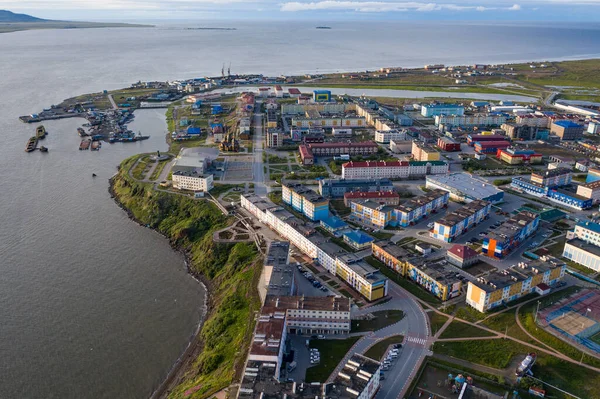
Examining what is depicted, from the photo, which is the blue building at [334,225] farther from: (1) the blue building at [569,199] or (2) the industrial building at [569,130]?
(2) the industrial building at [569,130]

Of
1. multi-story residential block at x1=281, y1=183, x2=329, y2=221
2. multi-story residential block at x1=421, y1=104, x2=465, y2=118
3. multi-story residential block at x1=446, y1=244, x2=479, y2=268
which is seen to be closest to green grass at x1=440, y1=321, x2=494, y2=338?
multi-story residential block at x1=446, y1=244, x2=479, y2=268

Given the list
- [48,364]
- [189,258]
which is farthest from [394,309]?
[48,364]

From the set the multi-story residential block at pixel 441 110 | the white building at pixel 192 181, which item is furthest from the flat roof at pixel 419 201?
the multi-story residential block at pixel 441 110

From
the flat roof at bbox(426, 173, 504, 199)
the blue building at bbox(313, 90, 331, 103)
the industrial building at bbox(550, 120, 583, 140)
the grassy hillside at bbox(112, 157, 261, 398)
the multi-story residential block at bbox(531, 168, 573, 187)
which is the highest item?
the blue building at bbox(313, 90, 331, 103)

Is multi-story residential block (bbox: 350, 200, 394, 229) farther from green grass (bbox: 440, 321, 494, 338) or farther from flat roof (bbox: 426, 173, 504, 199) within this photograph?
green grass (bbox: 440, 321, 494, 338)

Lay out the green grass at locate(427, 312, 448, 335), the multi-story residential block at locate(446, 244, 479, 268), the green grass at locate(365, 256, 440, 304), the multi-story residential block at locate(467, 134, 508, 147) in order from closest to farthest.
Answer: the green grass at locate(427, 312, 448, 335), the green grass at locate(365, 256, 440, 304), the multi-story residential block at locate(446, 244, 479, 268), the multi-story residential block at locate(467, 134, 508, 147)

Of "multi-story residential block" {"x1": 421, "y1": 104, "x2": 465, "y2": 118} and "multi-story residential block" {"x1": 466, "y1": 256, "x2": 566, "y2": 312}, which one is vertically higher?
"multi-story residential block" {"x1": 421, "y1": 104, "x2": 465, "y2": 118}

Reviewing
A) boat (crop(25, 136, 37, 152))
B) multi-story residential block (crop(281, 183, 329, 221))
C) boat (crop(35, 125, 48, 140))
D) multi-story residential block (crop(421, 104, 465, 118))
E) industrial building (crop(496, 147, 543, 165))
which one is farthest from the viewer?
multi-story residential block (crop(421, 104, 465, 118))

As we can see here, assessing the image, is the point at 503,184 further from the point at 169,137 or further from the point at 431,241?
the point at 169,137
